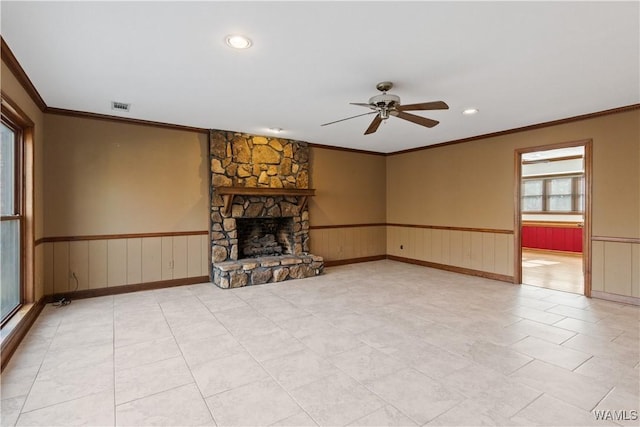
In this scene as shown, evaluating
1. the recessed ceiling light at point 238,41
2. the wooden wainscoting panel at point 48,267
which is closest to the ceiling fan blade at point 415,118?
the recessed ceiling light at point 238,41

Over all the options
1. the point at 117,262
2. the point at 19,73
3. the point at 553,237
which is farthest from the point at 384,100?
the point at 553,237

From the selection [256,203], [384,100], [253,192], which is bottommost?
[256,203]

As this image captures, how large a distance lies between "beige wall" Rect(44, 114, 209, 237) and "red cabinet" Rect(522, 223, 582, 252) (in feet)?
27.3

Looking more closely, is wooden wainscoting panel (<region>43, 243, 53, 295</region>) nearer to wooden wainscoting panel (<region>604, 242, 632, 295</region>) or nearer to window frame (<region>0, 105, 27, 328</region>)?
window frame (<region>0, 105, 27, 328</region>)

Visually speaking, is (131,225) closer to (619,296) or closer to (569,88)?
(569,88)

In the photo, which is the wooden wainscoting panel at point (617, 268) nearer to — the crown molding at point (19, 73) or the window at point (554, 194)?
the window at point (554, 194)

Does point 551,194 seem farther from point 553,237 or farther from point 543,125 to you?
point 543,125

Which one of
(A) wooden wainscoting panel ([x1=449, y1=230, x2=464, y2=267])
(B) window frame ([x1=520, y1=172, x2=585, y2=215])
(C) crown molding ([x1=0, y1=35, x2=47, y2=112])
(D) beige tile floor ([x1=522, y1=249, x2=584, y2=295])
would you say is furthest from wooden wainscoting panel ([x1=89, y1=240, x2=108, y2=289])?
(B) window frame ([x1=520, y1=172, x2=585, y2=215])

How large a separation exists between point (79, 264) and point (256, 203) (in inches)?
104

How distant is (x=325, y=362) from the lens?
8.63 ft

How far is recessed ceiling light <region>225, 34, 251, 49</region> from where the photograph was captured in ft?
8.06

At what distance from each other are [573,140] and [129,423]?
5849mm

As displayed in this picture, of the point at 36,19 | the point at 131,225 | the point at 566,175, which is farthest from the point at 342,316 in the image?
the point at 566,175

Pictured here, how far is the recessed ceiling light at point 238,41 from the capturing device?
2457mm
